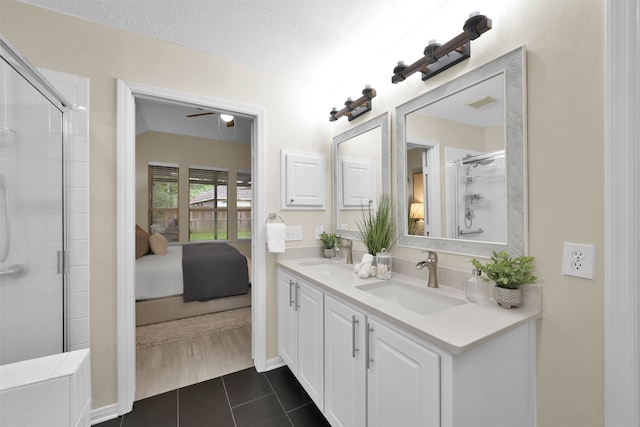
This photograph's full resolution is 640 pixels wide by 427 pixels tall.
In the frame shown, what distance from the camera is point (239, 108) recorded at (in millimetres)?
1950

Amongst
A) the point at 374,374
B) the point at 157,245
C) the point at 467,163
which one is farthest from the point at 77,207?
the point at 157,245

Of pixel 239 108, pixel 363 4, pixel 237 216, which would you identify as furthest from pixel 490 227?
pixel 237 216

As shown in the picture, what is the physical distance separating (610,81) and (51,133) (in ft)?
7.86

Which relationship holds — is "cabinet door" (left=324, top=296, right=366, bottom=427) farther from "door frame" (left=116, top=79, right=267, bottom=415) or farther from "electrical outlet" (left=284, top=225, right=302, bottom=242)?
"door frame" (left=116, top=79, right=267, bottom=415)

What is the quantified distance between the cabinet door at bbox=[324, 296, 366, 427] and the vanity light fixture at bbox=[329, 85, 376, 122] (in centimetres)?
138

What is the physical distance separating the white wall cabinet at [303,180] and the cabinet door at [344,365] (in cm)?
96

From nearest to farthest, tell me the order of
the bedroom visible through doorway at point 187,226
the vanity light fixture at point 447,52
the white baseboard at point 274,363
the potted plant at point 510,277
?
1. the potted plant at point 510,277
2. the vanity light fixture at point 447,52
3. the white baseboard at point 274,363
4. the bedroom visible through doorway at point 187,226

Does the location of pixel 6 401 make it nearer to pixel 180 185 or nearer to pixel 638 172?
pixel 638 172

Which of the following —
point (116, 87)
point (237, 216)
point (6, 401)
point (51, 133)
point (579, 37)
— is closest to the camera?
point (6, 401)

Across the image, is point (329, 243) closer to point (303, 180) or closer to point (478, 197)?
point (303, 180)

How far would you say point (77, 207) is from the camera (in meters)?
1.50

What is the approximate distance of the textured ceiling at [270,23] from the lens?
1.42m

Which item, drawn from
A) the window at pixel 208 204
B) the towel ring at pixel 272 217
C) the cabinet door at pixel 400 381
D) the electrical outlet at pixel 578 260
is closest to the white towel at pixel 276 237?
the towel ring at pixel 272 217

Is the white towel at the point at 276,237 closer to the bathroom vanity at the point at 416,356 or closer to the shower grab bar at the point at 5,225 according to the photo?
the bathroom vanity at the point at 416,356
